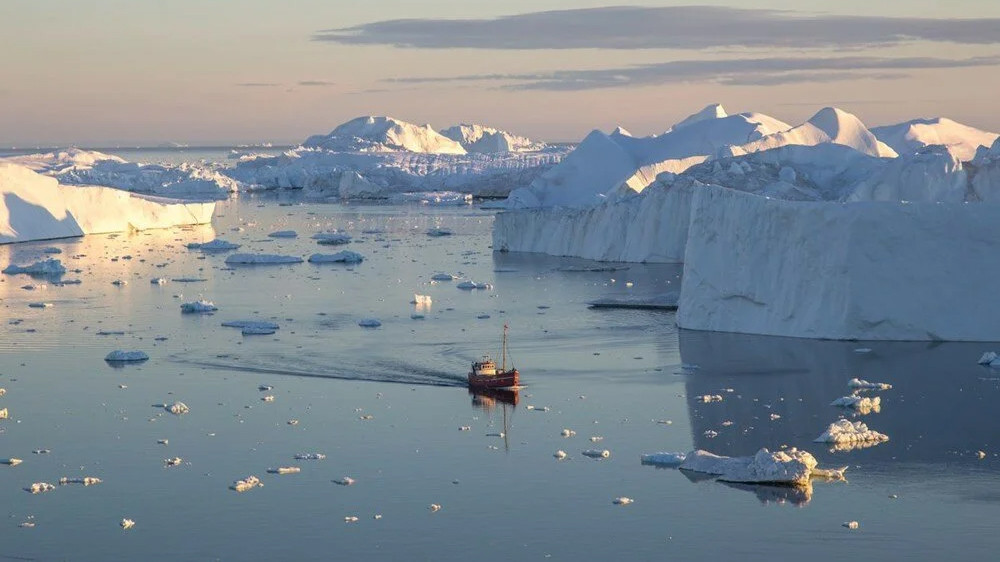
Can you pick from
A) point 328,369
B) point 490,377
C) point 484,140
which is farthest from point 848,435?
point 484,140

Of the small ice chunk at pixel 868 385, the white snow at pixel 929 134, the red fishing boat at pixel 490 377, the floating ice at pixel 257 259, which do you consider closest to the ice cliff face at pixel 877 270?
the small ice chunk at pixel 868 385

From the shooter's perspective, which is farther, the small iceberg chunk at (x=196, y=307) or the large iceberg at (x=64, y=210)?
the large iceberg at (x=64, y=210)

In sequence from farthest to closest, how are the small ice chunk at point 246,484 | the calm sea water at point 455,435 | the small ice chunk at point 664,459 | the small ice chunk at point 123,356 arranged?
the small ice chunk at point 123,356 → the small ice chunk at point 664,459 → the small ice chunk at point 246,484 → the calm sea water at point 455,435

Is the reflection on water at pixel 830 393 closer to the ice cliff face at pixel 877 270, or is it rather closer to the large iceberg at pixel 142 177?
the ice cliff face at pixel 877 270

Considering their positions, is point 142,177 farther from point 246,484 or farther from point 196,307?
point 246,484

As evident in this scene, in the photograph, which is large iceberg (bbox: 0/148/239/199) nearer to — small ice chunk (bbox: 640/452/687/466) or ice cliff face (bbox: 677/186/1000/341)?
A: ice cliff face (bbox: 677/186/1000/341)

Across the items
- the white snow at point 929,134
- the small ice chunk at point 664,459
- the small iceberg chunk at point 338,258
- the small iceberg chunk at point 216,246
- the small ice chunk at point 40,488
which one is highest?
the white snow at point 929,134
